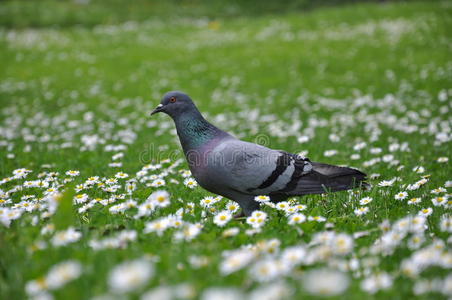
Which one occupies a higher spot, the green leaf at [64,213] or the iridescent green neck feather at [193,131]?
the iridescent green neck feather at [193,131]

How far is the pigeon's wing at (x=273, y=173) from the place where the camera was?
10.3 feet

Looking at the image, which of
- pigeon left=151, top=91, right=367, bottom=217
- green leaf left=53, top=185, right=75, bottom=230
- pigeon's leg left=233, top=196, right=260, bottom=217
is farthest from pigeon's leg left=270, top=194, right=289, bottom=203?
green leaf left=53, top=185, right=75, bottom=230

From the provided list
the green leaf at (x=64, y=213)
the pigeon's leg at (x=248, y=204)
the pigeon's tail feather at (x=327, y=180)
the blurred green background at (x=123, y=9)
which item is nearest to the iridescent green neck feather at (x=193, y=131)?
the pigeon's leg at (x=248, y=204)

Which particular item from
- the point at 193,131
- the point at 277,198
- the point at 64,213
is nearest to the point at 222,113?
the point at 193,131

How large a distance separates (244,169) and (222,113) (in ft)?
18.7

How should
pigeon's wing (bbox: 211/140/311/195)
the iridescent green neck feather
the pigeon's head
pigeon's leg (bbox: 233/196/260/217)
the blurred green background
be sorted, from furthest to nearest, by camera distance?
the blurred green background < the pigeon's head < the iridescent green neck feather < pigeon's leg (bbox: 233/196/260/217) < pigeon's wing (bbox: 211/140/311/195)

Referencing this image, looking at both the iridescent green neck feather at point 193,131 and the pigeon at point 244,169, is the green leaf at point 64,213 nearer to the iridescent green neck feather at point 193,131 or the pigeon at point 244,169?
the pigeon at point 244,169

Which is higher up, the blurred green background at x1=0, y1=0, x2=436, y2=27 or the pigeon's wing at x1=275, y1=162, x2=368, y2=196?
the blurred green background at x1=0, y1=0, x2=436, y2=27

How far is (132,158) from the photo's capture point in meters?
5.63

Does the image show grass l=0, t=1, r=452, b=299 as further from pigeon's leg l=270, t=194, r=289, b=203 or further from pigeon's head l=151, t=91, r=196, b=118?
pigeon's head l=151, t=91, r=196, b=118

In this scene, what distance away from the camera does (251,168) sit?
10.4 ft

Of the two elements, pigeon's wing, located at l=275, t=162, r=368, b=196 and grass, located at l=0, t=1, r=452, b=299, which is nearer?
grass, located at l=0, t=1, r=452, b=299

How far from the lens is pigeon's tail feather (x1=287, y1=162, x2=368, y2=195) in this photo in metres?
3.32

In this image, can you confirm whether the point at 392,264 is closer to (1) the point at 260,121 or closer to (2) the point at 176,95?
(2) the point at 176,95
